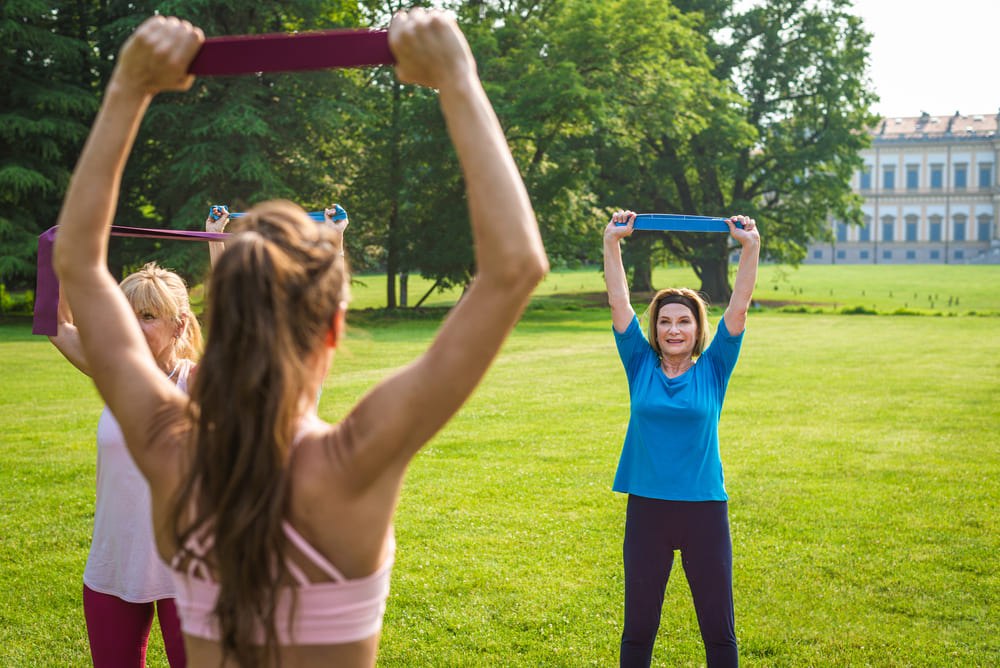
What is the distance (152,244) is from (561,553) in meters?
30.6

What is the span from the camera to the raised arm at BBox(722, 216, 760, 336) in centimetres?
413

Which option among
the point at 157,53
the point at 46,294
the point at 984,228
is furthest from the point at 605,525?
the point at 984,228

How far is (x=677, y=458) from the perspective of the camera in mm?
4137

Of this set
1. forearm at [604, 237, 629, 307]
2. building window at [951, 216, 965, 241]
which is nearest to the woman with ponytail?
forearm at [604, 237, 629, 307]

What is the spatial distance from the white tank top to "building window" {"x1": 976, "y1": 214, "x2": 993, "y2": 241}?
12234 centimetres

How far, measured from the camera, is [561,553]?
702 cm

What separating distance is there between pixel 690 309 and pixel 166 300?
2637 mm

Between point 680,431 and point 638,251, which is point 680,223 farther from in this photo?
point 638,251

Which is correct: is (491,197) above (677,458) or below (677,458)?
above

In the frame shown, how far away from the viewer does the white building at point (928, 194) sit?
106 m

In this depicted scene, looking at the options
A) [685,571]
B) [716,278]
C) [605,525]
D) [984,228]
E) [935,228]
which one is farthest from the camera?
[935,228]

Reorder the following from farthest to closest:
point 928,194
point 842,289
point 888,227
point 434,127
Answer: point 888,227 < point 928,194 < point 842,289 < point 434,127

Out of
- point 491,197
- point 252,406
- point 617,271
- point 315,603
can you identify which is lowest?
point 315,603

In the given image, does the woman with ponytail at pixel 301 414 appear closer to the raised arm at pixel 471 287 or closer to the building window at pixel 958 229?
the raised arm at pixel 471 287
